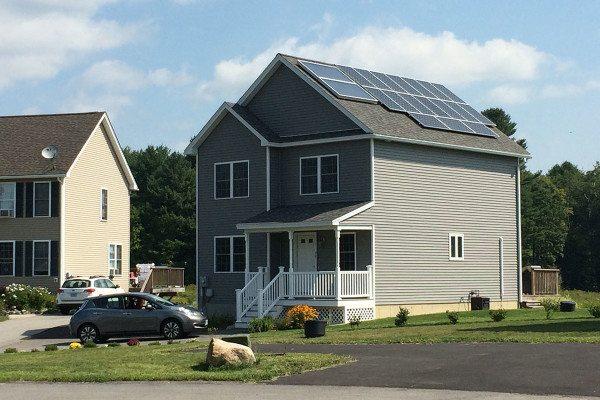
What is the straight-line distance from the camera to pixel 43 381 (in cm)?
2178

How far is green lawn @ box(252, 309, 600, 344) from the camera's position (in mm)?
26266

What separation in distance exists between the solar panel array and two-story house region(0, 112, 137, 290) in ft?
50.9

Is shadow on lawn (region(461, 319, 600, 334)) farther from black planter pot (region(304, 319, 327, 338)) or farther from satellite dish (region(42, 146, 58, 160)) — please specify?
satellite dish (region(42, 146, 58, 160))

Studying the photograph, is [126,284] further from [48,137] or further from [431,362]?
[431,362]

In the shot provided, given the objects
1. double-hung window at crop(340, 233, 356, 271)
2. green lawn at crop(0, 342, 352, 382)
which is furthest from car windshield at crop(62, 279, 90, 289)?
green lawn at crop(0, 342, 352, 382)

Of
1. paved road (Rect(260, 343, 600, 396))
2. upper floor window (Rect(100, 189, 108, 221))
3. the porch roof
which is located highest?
upper floor window (Rect(100, 189, 108, 221))

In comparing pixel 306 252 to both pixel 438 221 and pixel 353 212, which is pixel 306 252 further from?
pixel 438 221

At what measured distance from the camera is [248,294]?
39781 mm

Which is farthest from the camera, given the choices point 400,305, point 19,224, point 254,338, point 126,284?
point 126,284

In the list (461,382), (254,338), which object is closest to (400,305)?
(254,338)

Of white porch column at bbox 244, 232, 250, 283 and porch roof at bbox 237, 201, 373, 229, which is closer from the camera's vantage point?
porch roof at bbox 237, 201, 373, 229

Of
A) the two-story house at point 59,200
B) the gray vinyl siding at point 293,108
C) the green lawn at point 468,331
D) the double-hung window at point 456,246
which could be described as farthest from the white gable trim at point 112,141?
the green lawn at point 468,331

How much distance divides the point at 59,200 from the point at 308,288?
17.8m

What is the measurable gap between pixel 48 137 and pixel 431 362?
36.7 metres
